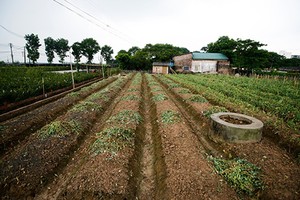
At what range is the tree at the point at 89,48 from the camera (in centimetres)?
8756

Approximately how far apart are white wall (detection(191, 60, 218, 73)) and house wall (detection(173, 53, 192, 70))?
160cm

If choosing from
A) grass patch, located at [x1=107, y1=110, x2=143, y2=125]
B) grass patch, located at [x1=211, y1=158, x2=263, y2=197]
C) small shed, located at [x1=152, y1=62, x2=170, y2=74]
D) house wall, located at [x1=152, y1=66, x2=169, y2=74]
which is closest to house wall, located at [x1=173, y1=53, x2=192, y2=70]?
small shed, located at [x1=152, y1=62, x2=170, y2=74]

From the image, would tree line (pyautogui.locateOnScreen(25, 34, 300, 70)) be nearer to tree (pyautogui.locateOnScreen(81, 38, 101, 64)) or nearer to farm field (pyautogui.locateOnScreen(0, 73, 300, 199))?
tree (pyautogui.locateOnScreen(81, 38, 101, 64))

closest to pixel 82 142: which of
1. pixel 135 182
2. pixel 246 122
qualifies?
pixel 135 182

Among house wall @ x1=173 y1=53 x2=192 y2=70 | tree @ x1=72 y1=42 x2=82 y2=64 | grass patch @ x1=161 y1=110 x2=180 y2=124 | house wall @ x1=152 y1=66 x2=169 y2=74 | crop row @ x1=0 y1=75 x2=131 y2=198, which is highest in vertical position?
tree @ x1=72 y1=42 x2=82 y2=64

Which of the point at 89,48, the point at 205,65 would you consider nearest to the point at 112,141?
the point at 205,65

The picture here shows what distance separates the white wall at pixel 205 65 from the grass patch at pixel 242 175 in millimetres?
39745

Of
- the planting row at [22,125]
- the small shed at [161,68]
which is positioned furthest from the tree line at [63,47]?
the planting row at [22,125]

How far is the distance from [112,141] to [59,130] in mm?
2426

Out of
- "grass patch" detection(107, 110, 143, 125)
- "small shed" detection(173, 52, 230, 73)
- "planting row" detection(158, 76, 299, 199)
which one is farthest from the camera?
"small shed" detection(173, 52, 230, 73)

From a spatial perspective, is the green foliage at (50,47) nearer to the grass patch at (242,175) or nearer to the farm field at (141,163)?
the farm field at (141,163)

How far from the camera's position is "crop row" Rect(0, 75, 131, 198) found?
13.0 feet

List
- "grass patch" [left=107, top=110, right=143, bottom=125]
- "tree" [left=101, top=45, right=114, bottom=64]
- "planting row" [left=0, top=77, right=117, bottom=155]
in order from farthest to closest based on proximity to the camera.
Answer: "tree" [left=101, top=45, right=114, bottom=64] < "grass patch" [left=107, top=110, right=143, bottom=125] < "planting row" [left=0, top=77, right=117, bottom=155]

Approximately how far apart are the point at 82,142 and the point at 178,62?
46.0 m
